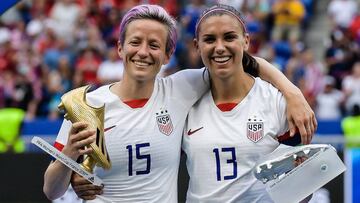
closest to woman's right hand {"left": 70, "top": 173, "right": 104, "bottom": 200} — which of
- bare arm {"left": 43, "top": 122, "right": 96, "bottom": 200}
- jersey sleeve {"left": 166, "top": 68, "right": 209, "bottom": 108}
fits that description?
bare arm {"left": 43, "top": 122, "right": 96, "bottom": 200}

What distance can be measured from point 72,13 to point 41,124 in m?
4.01

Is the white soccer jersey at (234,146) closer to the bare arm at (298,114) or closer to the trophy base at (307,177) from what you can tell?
the bare arm at (298,114)

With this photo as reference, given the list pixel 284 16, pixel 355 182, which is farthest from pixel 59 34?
pixel 355 182

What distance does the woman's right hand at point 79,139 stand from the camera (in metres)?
4.07

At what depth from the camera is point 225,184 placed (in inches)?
177

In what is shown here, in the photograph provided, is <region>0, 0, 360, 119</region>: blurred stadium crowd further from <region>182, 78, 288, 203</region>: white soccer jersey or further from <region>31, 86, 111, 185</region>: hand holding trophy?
<region>31, 86, 111, 185</region>: hand holding trophy

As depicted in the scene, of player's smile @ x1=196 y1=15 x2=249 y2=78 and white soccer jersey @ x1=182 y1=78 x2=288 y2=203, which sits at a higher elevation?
player's smile @ x1=196 y1=15 x2=249 y2=78

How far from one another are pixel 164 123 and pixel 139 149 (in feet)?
0.65

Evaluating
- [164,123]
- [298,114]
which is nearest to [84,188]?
[164,123]

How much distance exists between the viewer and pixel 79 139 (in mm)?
4082

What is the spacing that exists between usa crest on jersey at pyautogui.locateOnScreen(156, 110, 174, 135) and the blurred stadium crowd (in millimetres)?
7631

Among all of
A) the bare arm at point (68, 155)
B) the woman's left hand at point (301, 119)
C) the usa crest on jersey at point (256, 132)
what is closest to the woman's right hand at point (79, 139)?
the bare arm at point (68, 155)

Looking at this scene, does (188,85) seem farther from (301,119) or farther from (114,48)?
(114,48)

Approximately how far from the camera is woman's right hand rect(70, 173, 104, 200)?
4.30 meters
